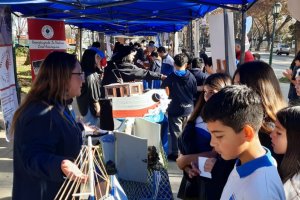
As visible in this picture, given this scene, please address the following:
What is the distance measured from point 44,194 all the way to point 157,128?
Answer: 1.36 metres

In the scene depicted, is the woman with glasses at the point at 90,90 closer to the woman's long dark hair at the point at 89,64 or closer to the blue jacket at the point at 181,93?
the woman's long dark hair at the point at 89,64

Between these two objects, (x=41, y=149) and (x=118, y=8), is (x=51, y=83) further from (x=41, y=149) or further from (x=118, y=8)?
(x=118, y=8)

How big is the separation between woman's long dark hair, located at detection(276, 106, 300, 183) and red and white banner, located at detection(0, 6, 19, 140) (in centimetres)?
331

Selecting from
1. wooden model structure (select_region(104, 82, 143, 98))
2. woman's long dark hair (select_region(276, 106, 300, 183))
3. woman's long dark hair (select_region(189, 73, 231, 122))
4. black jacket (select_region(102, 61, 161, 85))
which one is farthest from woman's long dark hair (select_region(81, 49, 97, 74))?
woman's long dark hair (select_region(276, 106, 300, 183))

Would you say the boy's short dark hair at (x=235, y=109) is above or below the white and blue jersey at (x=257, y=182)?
above

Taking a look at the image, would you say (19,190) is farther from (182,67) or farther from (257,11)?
(257,11)

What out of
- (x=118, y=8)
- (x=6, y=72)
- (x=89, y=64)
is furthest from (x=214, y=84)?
(x=118, y=8)

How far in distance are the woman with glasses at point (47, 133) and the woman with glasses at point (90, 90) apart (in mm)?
2958

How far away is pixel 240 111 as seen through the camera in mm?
1440

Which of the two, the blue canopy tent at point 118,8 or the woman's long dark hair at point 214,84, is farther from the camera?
the blue canopy tent at point 118,8

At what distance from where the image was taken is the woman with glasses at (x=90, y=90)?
17.1 feet

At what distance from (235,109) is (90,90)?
3941 mm

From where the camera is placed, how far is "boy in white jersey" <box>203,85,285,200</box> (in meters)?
1.30

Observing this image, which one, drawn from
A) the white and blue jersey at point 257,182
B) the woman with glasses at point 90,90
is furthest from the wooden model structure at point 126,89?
the white and blue jersey at point 257,182
